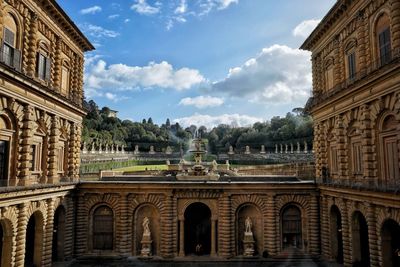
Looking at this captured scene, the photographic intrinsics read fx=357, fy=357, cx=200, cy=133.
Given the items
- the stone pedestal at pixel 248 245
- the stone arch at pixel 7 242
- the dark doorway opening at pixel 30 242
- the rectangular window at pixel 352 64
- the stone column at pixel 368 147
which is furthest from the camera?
the stone pedestal at pixel 248 245

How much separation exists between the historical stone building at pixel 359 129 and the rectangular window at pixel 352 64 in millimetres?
64

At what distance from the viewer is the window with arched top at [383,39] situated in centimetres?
1877

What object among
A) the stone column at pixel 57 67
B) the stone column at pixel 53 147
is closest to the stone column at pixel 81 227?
the stone column at pixel 53 147

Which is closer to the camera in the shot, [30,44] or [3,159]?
[3,159]

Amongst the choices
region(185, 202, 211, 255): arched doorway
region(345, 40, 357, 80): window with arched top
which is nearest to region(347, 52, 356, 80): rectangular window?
region(345, 40, 357, 80): window with arched top

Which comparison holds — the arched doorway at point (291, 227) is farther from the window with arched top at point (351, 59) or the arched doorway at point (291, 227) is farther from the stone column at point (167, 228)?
the window with arched top at point (351, 59)

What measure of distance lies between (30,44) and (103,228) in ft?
46.4

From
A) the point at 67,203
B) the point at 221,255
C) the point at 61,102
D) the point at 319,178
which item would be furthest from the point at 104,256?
the point at 319,178

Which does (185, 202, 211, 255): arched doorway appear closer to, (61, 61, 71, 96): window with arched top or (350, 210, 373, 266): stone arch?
(350, 210, 373, 266): stone arch

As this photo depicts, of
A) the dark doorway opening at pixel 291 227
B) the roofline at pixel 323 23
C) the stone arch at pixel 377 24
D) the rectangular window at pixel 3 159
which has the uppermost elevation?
the roofline at pixel 323 23

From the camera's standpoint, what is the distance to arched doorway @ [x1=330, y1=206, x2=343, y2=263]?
24891 millimetres

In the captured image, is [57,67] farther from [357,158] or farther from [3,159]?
[357,158]

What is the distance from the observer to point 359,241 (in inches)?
868

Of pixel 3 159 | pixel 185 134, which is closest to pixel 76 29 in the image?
pixel 3 159
